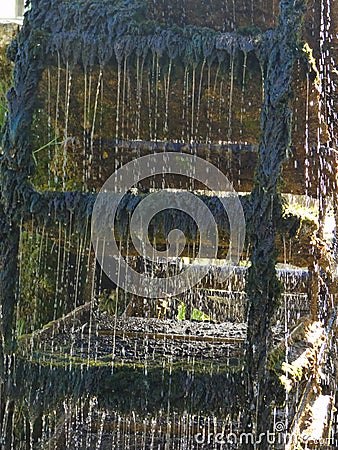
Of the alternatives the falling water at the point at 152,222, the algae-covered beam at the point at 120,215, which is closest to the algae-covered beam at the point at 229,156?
the falling water at the point at 152,222

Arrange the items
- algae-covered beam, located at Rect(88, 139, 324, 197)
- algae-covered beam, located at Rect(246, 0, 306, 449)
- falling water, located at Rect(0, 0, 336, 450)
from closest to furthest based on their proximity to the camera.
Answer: algae-covered beam, located at Rect(246, 0, 306, 449) < falling water, located at Rect(0, 0, 336, 450) < algae-covered beam, located at Rect(88, 139, 324, 197)

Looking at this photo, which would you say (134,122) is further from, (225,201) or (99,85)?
(225,201)

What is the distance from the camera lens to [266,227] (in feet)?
8.43

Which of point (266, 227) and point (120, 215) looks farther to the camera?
point (120, 215)

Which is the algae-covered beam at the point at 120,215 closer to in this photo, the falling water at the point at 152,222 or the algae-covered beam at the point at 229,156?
the falling water at the point at 152,222

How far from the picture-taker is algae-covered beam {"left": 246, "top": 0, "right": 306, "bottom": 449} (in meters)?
2.53

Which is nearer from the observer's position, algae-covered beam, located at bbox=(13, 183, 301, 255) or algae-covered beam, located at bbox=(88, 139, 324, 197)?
algae-covered beam, located at bbox=(13, 183, 301, 255)

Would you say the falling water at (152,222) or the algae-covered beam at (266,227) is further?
the falling water at (152,222)

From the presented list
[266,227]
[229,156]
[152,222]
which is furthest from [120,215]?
[229,156]

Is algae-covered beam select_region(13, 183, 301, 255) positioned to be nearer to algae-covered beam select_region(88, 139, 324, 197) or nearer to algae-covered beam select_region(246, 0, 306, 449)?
algae-covered beam select_region(246, 0, 306, 449)

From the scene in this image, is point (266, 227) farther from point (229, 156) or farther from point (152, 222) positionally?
point (229, 156)

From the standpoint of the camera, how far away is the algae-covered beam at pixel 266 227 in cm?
253

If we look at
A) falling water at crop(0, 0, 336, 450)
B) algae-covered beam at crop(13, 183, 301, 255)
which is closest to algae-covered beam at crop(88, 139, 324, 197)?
falling water at crop(0, 0, 336, 450)

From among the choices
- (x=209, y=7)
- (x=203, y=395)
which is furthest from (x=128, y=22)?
(x=203, y=395)
